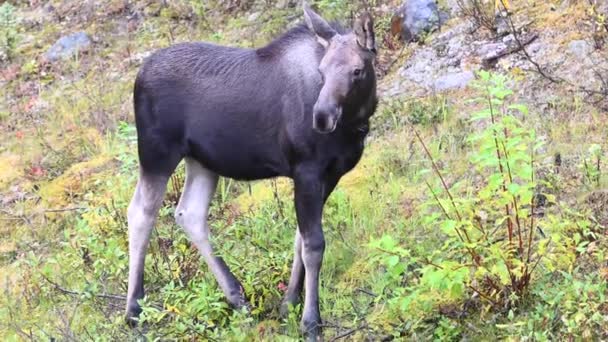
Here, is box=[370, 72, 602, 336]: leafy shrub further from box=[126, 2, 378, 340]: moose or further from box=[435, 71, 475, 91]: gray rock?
box=[435, 71, 475, 91]: gray rock

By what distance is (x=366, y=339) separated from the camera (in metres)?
5.81

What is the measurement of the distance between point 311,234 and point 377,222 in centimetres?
150

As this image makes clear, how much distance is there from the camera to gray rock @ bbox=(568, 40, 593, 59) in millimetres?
9047

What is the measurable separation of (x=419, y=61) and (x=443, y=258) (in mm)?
4593

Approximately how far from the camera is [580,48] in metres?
9.14

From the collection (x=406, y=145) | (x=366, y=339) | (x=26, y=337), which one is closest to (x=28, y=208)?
(x=26, y=337)

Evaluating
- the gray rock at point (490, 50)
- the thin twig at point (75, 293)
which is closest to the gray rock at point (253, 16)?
the gray rock at point (490, 50)

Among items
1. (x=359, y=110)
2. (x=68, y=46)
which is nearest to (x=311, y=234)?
(x=359, y=110)

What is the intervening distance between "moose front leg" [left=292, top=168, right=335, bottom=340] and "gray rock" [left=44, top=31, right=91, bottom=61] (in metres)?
8.46

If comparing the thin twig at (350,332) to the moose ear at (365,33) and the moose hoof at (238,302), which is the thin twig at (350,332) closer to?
the moose hoof at (238,302)

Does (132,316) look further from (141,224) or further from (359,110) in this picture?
(359,110)

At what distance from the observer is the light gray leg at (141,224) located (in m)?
6.89

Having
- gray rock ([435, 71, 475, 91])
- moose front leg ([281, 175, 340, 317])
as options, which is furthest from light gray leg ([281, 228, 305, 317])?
gray rock ([435, 71, 475, 91])

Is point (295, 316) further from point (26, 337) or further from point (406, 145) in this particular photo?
point (406, 145)
